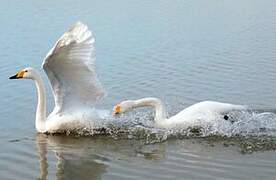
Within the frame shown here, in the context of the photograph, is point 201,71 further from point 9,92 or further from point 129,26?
point 129,26

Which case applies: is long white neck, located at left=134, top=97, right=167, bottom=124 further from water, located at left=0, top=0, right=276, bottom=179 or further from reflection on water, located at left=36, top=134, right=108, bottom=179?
reflection on water, located at left=36, top=134, right=108, bottom=179

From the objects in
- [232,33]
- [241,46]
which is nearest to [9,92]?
[241,46]

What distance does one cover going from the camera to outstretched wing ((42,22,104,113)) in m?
8.82

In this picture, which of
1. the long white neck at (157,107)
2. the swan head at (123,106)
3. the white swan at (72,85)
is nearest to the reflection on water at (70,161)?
the white swan at (72,85)

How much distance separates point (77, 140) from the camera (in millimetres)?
9203

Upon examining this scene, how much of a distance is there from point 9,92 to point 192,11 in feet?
43.3

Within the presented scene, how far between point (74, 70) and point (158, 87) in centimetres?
315

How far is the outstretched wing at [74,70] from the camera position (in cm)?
882

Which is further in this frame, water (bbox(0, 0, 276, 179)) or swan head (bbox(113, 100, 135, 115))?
swan head (bbox(113, 100, 135, 115))

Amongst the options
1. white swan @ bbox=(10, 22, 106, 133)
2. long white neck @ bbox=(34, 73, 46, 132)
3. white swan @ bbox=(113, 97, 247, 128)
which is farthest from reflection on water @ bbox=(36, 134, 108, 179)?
white swan @ bbox=(113, 97, 247, 128)

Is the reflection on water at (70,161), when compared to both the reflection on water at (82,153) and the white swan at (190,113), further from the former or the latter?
the white swan at (190,113)

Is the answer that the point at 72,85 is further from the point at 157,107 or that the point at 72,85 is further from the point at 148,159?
the point at 148,159

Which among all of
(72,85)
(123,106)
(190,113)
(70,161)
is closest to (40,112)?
(72,85)

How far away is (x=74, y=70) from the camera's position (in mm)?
9344
